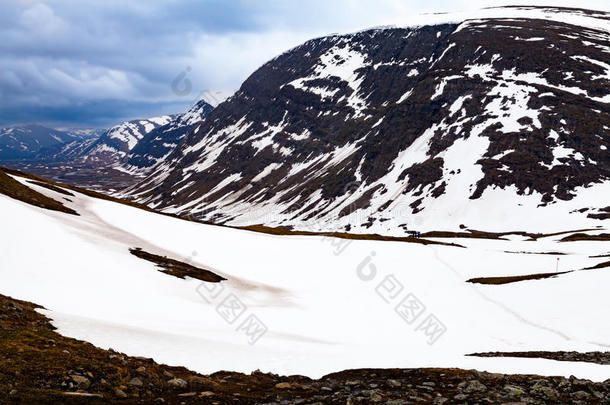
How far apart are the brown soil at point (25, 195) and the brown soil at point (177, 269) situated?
17.1 m

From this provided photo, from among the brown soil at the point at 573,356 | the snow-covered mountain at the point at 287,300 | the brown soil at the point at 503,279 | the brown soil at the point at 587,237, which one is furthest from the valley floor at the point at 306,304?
the brown soil at the point at 587,237

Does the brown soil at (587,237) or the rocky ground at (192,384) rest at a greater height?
the brown soil at (587,237)

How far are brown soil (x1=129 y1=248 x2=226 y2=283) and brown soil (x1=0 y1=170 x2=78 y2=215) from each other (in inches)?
672

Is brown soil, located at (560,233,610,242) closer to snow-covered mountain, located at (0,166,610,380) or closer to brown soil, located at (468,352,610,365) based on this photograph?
snow-covered mountain, located at (0,166,610,380)

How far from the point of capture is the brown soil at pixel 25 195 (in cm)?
5194

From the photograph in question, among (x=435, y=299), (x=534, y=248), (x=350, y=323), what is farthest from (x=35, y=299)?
(x=534, y=248)

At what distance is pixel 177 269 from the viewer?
1641 inches

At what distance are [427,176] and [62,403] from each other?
620ft

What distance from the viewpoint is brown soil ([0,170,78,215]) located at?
170 feet

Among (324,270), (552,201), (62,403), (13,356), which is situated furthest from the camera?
(552,201)

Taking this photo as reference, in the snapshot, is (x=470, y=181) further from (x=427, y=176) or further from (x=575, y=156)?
(x=575, y=156)

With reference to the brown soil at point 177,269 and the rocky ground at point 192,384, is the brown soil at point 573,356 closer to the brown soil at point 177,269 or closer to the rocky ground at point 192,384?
the rocky ground at point 192,384

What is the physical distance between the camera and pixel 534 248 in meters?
81.0

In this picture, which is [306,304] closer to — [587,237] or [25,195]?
[25,195]
